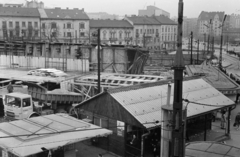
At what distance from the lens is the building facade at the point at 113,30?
295ft

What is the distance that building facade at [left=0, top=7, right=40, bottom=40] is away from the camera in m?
82.1

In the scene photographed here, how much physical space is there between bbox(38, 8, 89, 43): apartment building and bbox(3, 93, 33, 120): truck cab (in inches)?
2569

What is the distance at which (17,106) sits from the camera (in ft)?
62.6

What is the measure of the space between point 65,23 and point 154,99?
2888 inches

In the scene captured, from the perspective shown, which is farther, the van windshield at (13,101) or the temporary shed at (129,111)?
the van windshield at (13,101)

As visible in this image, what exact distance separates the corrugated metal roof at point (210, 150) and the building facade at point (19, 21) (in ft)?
243

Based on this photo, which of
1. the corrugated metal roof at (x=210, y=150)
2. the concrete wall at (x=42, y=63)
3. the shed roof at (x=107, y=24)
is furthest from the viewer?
the shed roof at (x=107, y=24)

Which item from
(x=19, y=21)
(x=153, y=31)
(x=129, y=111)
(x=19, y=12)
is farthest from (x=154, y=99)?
(x=153, y=31)

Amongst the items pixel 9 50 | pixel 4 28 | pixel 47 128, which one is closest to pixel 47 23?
pixel 4 28

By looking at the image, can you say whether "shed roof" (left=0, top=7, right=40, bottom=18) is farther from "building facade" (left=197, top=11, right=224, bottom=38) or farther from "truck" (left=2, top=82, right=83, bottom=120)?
"truck" (left=2, top=82, right=83, bottom=120)

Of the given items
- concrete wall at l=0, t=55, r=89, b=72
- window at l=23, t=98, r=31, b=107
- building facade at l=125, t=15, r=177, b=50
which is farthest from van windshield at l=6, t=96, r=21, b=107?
building facade at l=125, t=15, r=177, b=50

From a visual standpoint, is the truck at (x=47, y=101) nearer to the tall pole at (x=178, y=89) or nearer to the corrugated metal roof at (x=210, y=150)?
the corrugated metal roof at (x=210, y=150)

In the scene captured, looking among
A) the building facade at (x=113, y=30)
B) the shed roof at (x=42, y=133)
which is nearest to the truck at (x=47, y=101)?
the shed roof at (x=42, y=133)

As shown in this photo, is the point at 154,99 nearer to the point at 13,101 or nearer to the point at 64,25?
the point at 13,101
